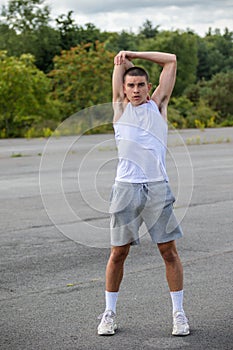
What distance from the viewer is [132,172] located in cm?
535

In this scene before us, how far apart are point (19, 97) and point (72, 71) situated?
323 cm

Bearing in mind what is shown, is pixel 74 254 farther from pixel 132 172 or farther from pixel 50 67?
pixel 50 67

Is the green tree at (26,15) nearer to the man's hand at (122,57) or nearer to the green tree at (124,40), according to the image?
the green tree at (124,40)

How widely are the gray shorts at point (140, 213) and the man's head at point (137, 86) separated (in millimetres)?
558

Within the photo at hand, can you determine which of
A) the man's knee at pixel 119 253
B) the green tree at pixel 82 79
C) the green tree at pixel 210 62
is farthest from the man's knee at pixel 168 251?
the green tree at pixel 210 62

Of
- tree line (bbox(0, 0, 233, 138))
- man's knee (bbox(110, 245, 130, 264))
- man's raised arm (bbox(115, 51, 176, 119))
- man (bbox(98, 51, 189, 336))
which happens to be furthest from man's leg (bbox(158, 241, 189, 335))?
tree line (bbox(0, 0, 233, 138))

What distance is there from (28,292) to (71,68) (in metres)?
29.9

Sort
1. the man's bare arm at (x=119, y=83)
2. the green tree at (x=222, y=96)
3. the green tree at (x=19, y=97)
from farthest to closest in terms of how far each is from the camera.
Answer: the green tree at (x=222, y=96) → the green tree at (x=19, y=97) → the man's bare arm at (x=119, y=83)

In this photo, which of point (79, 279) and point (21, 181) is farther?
point (21, 181)

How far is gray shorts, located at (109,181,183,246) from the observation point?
17.5 ft

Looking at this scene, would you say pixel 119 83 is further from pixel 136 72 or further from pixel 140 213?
pixel 140 213

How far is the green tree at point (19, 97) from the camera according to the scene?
109 feet

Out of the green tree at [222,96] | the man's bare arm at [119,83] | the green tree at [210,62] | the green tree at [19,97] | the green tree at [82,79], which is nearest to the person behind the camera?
the man's bare arm at [119,83]

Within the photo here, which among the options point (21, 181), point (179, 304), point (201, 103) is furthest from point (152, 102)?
point (201, 103)
